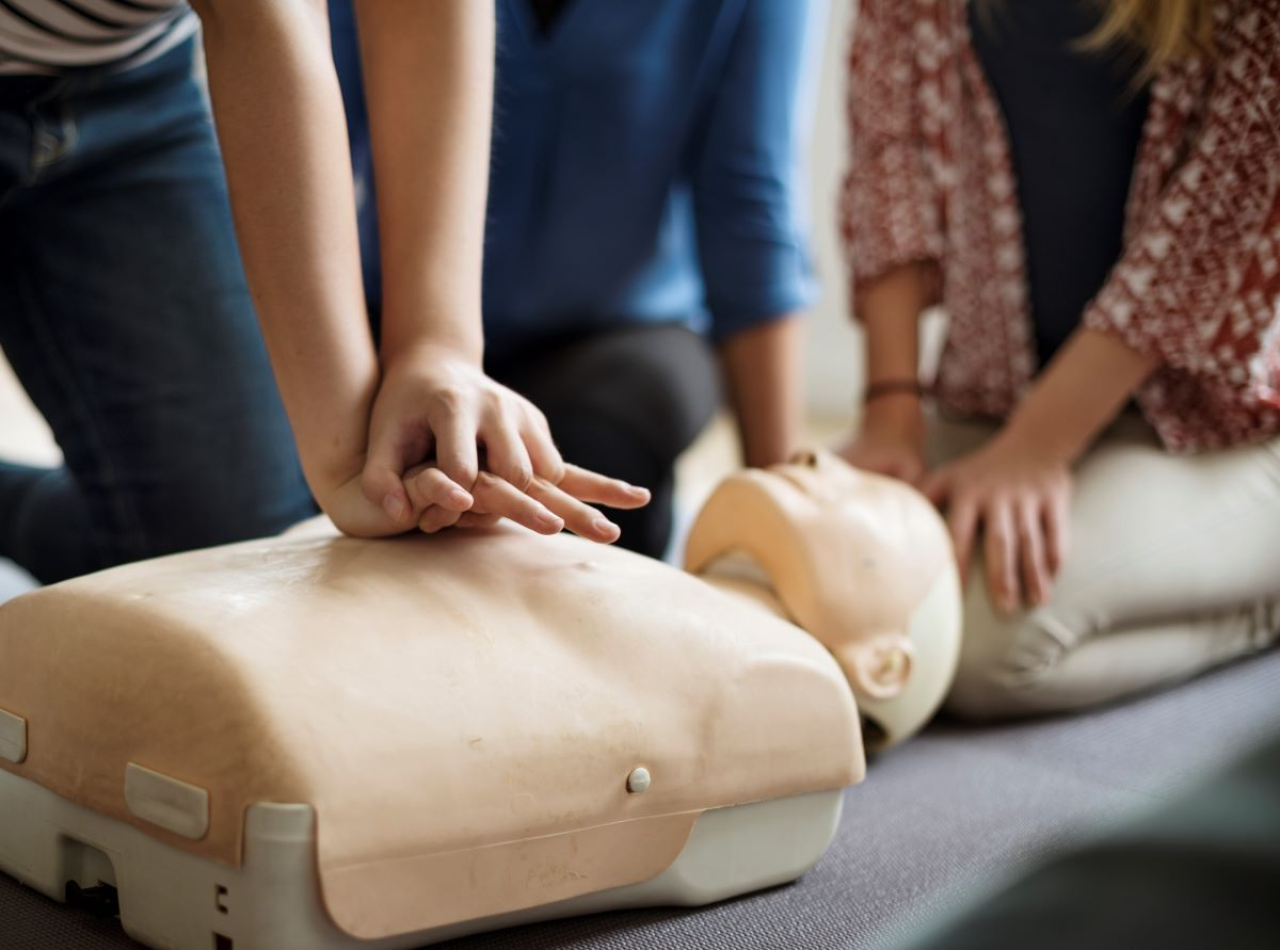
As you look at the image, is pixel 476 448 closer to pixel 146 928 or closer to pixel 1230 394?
pixel 146 928

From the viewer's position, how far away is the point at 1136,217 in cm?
112

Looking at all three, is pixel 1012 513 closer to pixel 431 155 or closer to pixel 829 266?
pixel 431 155

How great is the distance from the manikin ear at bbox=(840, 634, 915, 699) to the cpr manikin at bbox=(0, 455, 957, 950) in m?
0.12

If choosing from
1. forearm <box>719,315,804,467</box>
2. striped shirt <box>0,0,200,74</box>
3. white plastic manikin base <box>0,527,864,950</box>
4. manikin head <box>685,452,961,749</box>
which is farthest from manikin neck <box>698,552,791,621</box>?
striped shirt <box>0,0,200,74</box>

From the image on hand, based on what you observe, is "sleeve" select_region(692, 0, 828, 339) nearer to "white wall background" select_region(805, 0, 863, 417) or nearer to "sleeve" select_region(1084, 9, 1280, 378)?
"sleeve" select_region(1084, 9, 1280, 378)

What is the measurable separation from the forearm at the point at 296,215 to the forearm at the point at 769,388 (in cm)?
69

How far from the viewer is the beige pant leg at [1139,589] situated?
1035 millimetres

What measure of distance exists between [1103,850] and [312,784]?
33 cm

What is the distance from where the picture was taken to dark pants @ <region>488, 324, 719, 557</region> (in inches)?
48.6

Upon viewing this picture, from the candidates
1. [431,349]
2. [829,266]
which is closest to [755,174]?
[431,349]

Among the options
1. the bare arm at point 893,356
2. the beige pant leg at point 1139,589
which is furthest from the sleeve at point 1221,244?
the bare arm at point 893,356

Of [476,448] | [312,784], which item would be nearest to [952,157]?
[476,448]

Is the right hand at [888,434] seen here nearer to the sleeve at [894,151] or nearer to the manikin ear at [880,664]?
the sleeve at [894,151]

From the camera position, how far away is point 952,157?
1.22 meters
